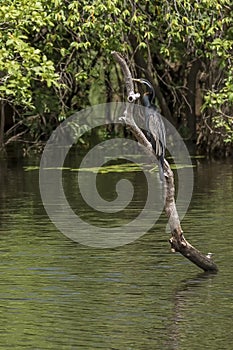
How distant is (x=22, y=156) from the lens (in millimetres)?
32562

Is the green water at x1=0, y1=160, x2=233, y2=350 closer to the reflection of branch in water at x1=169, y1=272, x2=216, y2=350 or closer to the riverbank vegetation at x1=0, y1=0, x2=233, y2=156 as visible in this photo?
the reflection of branch in water at x1=169, y1=272, x2=216, y2=350

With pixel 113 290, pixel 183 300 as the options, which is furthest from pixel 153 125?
pixel 183 300

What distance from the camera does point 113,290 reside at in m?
14.8

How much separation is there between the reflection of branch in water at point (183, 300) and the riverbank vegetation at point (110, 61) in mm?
8244

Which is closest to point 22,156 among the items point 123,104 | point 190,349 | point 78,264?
point 123,104

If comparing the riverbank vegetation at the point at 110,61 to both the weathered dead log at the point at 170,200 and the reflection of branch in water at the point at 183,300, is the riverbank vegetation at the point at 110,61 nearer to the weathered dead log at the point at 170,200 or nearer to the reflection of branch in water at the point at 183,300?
the weathered dead log at the point at 170,200

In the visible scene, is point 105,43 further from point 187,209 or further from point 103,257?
point 103,257

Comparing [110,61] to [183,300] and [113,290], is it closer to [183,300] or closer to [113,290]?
[113,290]

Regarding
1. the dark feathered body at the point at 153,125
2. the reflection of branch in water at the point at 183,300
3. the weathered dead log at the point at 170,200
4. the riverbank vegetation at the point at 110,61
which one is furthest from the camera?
the riverbank vegetation at the point at 110,61

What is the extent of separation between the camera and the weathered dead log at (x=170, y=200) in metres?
14.4

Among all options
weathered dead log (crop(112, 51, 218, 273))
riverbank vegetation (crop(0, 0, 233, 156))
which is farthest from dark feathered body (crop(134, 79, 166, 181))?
riverbank vegetation (crop(0, 0, 233, 156))

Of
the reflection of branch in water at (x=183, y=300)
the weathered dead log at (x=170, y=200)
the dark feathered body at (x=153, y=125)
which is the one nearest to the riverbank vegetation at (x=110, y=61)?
the dark feathered body at (x=153, y=125)

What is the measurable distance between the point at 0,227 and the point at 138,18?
778 centimetres

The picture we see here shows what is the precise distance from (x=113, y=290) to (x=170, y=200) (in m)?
1.09
